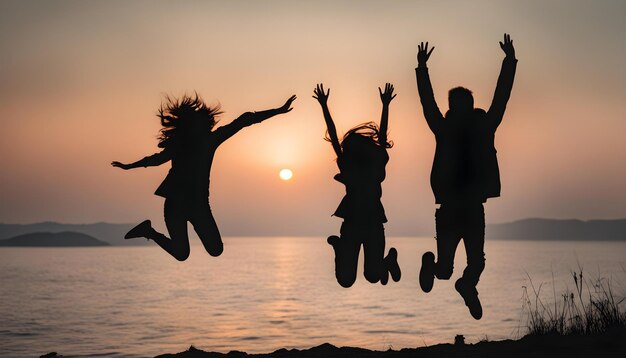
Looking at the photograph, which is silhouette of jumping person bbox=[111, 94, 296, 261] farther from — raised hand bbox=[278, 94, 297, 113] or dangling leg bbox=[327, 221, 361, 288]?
dangling leg bbox=[327, 221, 361, 288]

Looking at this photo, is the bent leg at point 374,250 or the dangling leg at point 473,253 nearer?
the dangling leg at point 473,253

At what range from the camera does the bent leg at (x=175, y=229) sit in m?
10.6

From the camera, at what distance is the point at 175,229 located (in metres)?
10.6

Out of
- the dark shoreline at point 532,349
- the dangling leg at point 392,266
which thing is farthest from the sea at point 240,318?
the dangling leg at point 392,266

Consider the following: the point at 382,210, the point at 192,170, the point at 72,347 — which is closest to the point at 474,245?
the point at 382,210

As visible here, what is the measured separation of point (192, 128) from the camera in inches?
419

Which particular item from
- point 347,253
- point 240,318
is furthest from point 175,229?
point 240,318

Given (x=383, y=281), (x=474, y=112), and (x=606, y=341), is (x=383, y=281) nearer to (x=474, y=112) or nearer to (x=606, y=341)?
(x=474, y=112)

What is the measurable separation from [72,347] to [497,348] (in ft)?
133

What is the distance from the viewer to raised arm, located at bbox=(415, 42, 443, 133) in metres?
10.2

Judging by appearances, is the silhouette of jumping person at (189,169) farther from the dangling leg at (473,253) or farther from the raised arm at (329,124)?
the dangling leg at (473,253)

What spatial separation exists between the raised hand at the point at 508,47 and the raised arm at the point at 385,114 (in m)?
1.95

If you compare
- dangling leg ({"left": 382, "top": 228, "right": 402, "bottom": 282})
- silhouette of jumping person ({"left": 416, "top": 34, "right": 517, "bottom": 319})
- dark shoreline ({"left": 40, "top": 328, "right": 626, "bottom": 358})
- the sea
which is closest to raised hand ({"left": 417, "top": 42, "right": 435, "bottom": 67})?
silhouette of jumping person ({"left": 416, "top": 34, "right": 517, "bottom": 319})

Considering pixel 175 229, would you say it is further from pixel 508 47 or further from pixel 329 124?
pixel 508 47
